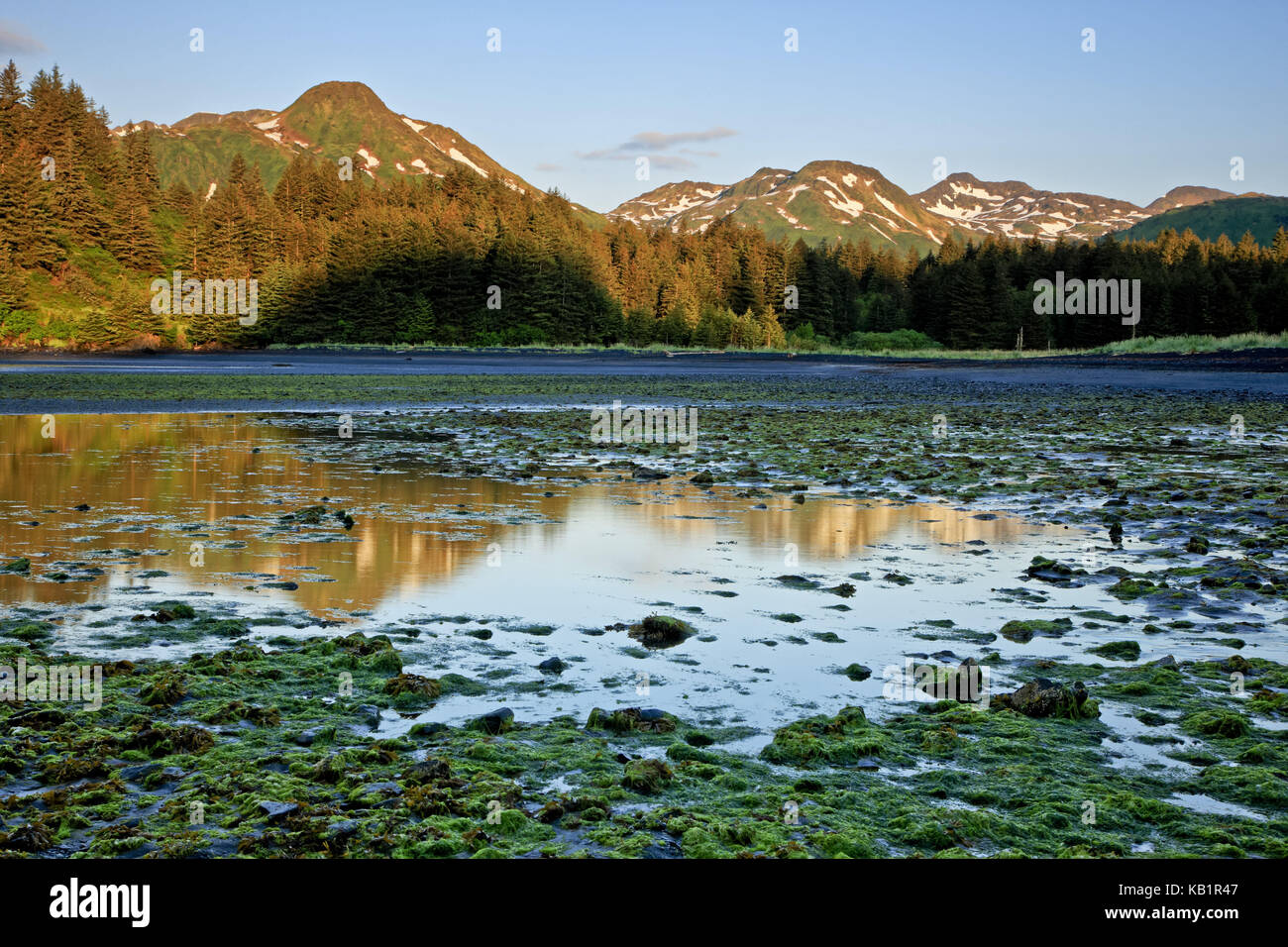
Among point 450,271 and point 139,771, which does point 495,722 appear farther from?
point 450,271

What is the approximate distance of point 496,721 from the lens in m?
6.05

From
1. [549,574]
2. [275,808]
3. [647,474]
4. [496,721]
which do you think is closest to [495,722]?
[496,721]

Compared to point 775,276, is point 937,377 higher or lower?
lower

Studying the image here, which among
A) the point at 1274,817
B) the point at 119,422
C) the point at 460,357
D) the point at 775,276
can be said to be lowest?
the point at 1274,817

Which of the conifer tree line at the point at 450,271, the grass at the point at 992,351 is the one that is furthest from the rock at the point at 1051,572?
the conifer tree line at the point at 450,271

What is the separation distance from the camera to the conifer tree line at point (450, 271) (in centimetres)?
11138

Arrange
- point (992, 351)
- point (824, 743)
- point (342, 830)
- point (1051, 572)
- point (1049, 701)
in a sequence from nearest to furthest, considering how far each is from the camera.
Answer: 1. point (342, 830)
2. point (824, 743)
3. point (1049, 701)
4. point (1051, 572)
5. point (992, 351)

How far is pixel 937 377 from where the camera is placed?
6288cm

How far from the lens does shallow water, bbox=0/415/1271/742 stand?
24.2 feet

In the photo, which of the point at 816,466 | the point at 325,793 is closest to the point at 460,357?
the point at 816,466

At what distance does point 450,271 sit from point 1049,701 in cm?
12039

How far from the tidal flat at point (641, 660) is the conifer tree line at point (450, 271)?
288 feet
